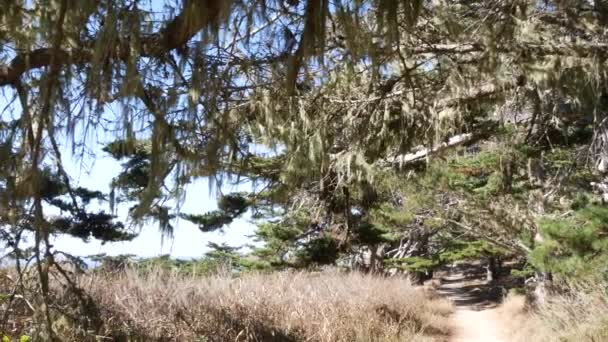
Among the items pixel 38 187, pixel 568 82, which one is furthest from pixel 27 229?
pixel 568 82

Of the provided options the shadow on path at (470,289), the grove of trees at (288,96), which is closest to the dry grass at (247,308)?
the grove of trees at (288,96)

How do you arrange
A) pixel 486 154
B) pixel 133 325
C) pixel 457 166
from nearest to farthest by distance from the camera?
pixel 133 325 < pixel 486 154 < pixel 457 166

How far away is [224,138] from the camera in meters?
3.02

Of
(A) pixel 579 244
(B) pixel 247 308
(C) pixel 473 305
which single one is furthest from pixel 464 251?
(A) pixel 579 244

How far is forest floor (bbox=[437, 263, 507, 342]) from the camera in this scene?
42.4 feet

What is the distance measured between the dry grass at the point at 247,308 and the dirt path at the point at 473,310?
291cm

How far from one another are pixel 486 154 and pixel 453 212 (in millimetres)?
2584

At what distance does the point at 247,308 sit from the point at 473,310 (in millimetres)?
15846

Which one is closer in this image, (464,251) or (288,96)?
(288,96)

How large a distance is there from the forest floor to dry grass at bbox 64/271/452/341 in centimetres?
309

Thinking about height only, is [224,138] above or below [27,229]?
above

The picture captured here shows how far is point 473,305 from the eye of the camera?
22984 millimetres

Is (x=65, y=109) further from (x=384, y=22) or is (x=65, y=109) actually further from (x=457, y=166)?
(x=457, y=166)

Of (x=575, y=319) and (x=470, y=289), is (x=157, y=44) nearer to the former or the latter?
(x=575, y=319)
